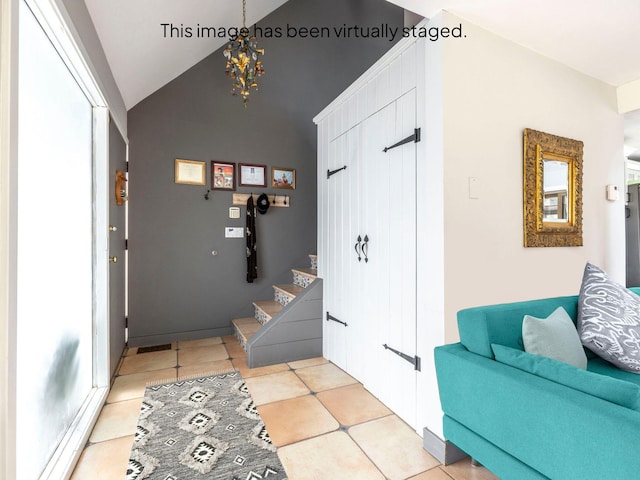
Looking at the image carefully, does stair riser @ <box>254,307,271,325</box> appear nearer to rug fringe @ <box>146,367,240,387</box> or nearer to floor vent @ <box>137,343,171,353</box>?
rug fringe @ <box>146,367,240,387</box>

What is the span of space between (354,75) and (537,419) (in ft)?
15.6

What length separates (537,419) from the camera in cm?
101

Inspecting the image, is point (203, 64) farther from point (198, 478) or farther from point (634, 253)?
point (634, 253)

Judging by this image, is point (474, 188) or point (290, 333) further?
point (290, 333)

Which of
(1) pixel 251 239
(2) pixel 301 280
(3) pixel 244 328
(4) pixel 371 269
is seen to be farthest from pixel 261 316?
(4) pixel 371 269

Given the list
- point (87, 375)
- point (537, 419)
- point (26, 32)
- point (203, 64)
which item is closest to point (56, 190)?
point (26, 32)

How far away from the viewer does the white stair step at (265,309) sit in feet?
10.9

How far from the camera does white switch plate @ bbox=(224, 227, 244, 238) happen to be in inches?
147

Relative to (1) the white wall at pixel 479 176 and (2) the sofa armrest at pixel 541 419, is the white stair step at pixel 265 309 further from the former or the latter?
(2) the sofa armrest at pixel 541 419

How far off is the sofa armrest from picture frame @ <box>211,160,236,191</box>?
309 centimetres

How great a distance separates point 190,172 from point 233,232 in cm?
83

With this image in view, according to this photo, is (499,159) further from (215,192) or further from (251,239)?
(215,192)

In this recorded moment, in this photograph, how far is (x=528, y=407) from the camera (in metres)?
1.03

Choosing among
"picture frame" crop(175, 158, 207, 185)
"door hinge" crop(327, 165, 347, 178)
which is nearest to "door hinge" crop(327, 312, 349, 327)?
"door hinge" crop(327, 165, 347, 178)
